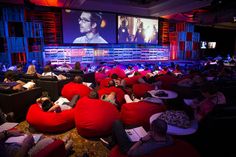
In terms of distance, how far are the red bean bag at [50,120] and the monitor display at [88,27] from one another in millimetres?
6318

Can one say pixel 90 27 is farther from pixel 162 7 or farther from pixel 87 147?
pixel 87 147

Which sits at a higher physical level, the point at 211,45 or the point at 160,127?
the point at 211,45

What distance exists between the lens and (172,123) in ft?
8.05

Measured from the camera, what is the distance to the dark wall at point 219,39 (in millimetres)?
16219

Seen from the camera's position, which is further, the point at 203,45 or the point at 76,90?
the point at 203,45

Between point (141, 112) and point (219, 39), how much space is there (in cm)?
1763

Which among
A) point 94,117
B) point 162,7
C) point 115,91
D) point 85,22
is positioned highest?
point 162,7

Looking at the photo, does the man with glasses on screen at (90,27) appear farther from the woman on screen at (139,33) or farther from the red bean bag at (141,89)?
the red bean bag at (141,89)

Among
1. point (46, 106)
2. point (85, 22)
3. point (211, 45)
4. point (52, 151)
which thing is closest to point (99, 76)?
point (85, 22)

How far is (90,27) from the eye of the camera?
9.73 meters

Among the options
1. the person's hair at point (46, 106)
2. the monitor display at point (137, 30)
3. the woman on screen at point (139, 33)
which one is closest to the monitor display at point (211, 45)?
the monitor display at point (137, 30)

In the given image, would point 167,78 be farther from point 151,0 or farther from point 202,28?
point 202,28

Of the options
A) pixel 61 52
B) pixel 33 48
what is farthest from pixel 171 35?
pixel 33 48

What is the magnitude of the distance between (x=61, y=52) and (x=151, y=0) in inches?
209
